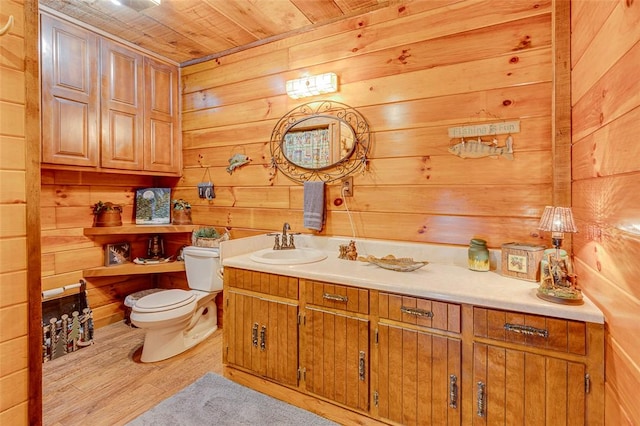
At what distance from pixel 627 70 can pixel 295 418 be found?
6.84 ft

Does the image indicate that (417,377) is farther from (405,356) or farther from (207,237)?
(207,237)

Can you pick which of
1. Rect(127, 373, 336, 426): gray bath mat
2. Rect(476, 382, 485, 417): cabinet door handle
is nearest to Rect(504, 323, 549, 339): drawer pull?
Rect(476, 382, 485, 417): cabinet door handle

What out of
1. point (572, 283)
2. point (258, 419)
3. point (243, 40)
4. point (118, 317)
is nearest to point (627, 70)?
point (572, 283)

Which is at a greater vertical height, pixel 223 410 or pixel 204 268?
pixel 204 268

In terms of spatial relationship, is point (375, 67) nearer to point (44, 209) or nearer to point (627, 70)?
point (627, 70)

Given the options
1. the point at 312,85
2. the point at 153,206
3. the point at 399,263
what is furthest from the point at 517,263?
the point at 153,206

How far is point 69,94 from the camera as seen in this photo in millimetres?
2406

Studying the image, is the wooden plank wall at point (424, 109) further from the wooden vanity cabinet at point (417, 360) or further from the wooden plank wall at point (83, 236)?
the wooden plank wall at point (83, 236)

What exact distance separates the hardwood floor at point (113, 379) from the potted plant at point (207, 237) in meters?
0.82

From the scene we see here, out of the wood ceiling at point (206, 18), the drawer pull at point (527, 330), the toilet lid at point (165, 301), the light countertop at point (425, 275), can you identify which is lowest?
the toilet lid at point (165, 301)

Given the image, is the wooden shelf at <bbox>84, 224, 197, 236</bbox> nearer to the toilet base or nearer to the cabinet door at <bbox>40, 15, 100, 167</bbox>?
the cabinet door at <bbox>40, 15, 100, 167</bbox>

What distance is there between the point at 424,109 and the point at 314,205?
100 centimetres

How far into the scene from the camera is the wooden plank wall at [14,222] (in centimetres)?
105

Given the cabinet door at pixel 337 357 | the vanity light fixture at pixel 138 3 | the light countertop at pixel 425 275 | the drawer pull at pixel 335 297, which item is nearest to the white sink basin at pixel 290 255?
the light countertop at pixel 425 275
